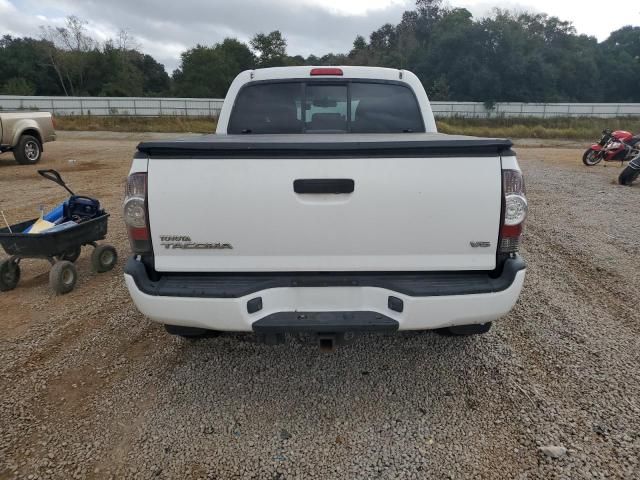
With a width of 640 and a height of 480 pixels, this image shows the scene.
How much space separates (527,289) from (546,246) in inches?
65.9


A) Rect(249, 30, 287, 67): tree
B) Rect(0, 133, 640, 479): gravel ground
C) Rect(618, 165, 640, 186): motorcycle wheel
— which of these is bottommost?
Rect(0, 133, 640, 479): gravel ground

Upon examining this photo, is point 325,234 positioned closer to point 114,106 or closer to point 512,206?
point 512,206

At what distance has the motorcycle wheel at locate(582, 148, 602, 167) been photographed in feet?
44.0

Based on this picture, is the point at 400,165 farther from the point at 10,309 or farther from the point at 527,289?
the point at 10,309

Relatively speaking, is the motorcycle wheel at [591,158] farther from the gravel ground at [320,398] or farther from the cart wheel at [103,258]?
the cart wheel at [103,258]

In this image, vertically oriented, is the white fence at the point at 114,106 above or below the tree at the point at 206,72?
below

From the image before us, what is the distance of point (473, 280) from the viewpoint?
233 cm

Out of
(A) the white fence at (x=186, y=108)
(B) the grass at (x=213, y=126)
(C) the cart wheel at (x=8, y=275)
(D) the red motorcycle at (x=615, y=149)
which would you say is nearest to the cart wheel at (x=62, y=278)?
(C) the cart wheel at (x=8, y=275)

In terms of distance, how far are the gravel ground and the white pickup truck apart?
56 centimetres

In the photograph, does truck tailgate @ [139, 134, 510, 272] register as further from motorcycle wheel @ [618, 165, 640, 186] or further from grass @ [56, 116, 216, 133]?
grass @ [56, 116, 216, 133]

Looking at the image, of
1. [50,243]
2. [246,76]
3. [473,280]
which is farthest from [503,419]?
[50,243]

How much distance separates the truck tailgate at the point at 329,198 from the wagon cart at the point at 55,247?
2445mm

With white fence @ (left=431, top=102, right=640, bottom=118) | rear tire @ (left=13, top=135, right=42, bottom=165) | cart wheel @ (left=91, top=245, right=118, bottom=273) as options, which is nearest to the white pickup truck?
cart wheel @ (left=91, top=245, right=118, bottom=273)

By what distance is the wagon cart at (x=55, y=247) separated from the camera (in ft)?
13.0
